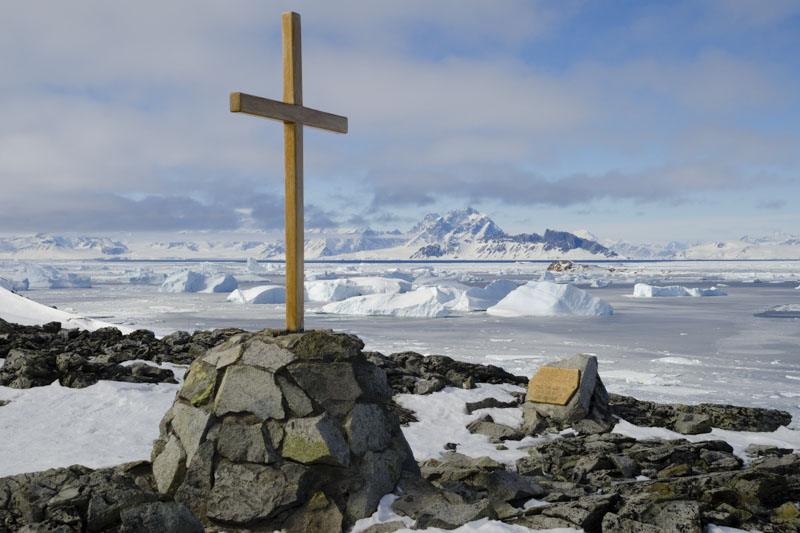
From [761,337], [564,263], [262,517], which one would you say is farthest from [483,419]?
[564,263]

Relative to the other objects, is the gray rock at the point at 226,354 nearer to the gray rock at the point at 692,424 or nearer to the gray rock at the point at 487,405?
the gray rock at the point at 487,405

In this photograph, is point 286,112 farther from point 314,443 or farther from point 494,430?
point 494,430

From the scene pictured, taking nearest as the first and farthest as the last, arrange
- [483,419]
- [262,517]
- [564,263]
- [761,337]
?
[262,517] → [483,419] → [761,337] → [564,263]

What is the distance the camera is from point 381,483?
14.0 ft

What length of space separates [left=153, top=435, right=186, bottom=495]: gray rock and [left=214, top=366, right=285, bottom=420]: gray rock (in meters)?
0.39

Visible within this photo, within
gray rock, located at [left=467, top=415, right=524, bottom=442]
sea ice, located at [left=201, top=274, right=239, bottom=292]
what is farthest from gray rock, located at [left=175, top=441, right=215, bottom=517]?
sea ice, located at [left=201, top=274, right=239, bottom=292]

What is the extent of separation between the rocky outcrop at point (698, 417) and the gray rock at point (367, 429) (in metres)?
4.65

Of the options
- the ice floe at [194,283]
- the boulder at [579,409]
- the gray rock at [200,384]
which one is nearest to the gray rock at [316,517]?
the gray rock at [200,384]

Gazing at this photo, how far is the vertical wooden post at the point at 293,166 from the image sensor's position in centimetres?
470

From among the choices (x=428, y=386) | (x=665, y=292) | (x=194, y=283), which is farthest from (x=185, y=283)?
(x=428, y=386)

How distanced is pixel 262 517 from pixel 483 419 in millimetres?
4354

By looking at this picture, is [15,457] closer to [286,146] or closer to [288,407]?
[288,407]

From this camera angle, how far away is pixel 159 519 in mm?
3699

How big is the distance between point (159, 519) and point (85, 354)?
6893mm
